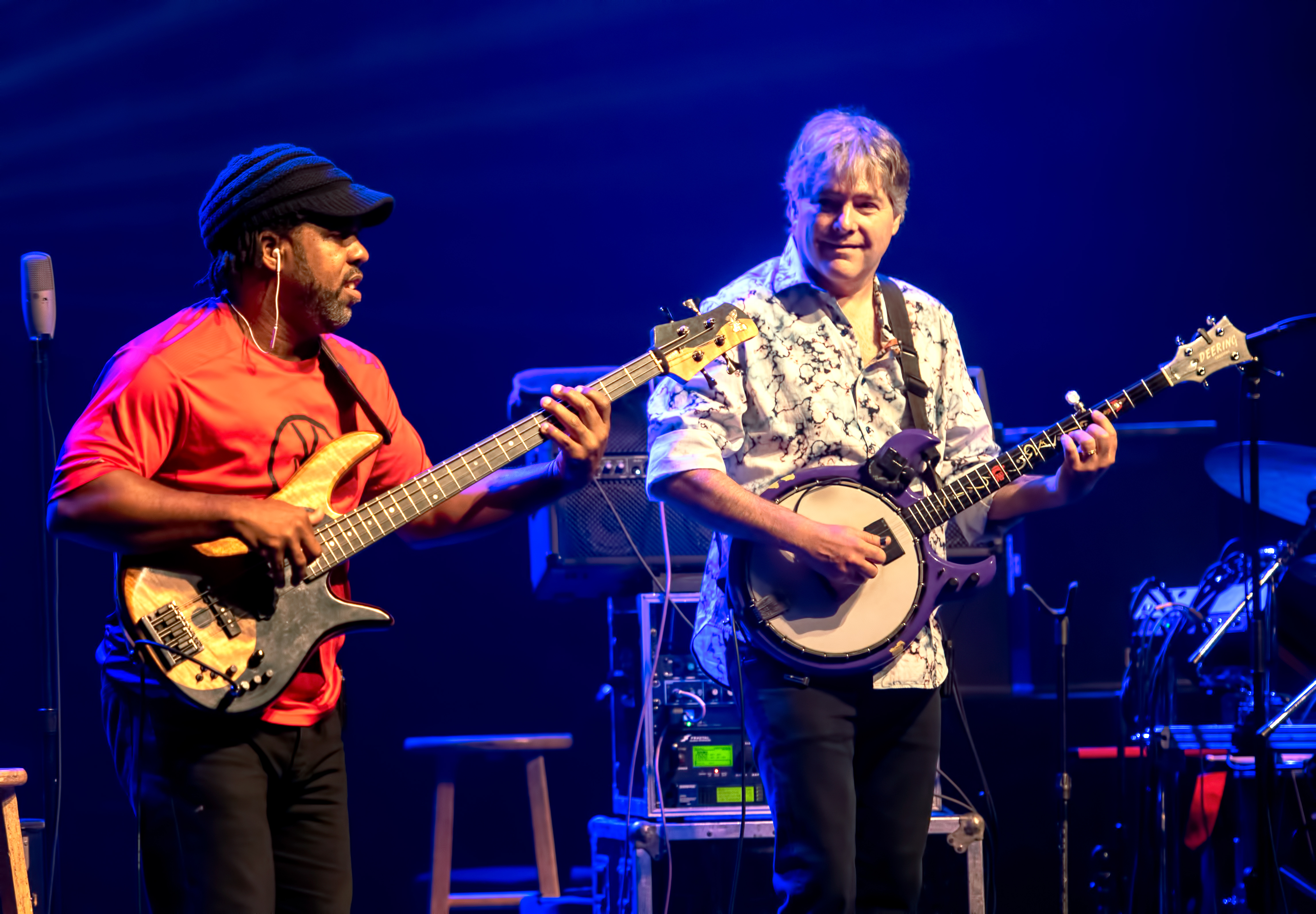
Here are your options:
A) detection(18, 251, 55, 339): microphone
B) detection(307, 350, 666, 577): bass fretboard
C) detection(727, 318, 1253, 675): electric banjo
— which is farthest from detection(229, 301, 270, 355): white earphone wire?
detection(18, 251, 55, 339): microphone

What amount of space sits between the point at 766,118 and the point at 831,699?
327cm

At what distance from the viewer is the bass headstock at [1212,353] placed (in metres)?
3.44

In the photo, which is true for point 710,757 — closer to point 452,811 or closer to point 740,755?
point 740,755

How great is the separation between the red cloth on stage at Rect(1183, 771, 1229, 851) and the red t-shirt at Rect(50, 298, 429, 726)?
2886mm

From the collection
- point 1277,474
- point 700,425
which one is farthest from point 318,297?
point 1277,474

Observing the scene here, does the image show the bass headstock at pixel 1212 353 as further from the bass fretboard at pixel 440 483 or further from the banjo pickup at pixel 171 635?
the banjo pickup at pixel 171 635

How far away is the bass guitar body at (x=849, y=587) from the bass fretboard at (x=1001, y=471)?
39 mm

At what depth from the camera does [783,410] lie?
3061 mm

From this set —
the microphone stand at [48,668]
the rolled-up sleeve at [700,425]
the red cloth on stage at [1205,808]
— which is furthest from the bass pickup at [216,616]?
the red cloth on stage at [1205,808]

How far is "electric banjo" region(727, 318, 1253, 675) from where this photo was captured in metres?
2.91

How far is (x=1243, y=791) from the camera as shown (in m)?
4.01

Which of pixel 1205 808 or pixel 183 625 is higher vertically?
pixel 183 625

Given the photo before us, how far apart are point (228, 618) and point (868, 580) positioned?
141cm

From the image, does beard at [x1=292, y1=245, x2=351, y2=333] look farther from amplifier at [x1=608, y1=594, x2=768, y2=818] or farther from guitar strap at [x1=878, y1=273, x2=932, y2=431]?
amplifier at [x1=608, y1=594, x2=768, y2=818]
